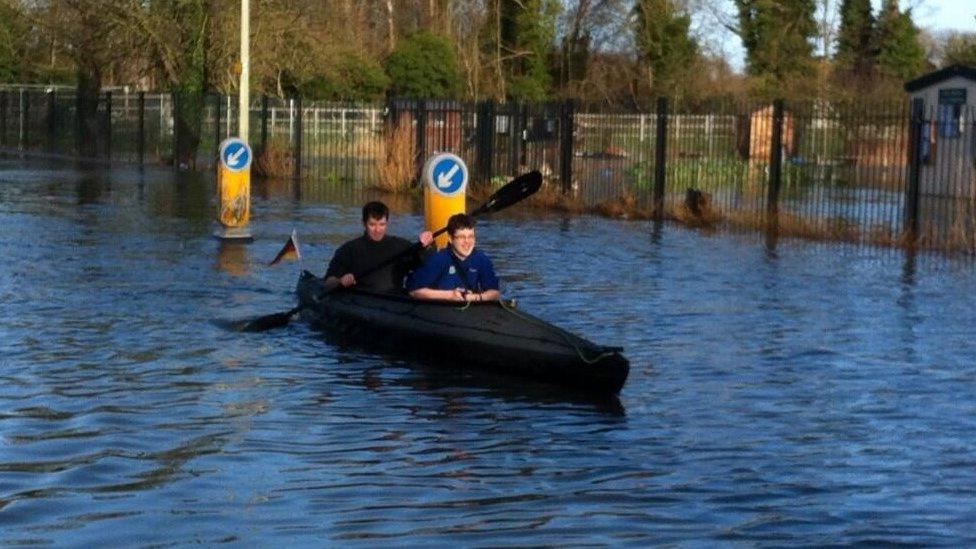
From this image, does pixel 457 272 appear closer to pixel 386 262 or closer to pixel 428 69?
pixel 386 262

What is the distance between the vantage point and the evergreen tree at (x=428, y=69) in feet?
197

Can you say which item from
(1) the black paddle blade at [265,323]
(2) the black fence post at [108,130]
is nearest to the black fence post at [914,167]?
(1) the black paddle blade at [265,323]

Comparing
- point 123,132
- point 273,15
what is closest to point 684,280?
point 273,15

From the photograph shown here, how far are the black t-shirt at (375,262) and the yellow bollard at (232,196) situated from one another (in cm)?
908

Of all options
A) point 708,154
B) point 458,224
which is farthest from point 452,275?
point 708,154

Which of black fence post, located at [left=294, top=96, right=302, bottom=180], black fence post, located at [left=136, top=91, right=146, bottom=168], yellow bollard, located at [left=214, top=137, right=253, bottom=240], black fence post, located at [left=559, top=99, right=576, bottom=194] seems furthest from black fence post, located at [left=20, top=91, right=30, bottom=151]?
yellow bollard, located at [left=214, top=137, right=253, bottom=240]

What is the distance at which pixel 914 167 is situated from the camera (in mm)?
26312

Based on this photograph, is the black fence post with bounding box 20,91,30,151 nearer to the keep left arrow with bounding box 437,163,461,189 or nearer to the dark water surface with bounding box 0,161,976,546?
the dark water surface with bounding box 0,161,976,546

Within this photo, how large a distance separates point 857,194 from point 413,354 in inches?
843

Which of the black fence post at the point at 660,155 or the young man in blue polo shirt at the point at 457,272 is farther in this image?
the black fence post at the point at 660,155

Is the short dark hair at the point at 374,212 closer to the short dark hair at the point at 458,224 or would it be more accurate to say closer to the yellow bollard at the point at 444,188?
the short dark hair at the point at 458,224

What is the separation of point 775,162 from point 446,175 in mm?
11895

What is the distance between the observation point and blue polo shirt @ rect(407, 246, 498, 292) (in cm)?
1425

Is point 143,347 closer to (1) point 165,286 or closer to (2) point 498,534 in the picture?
(1) point 165,286
